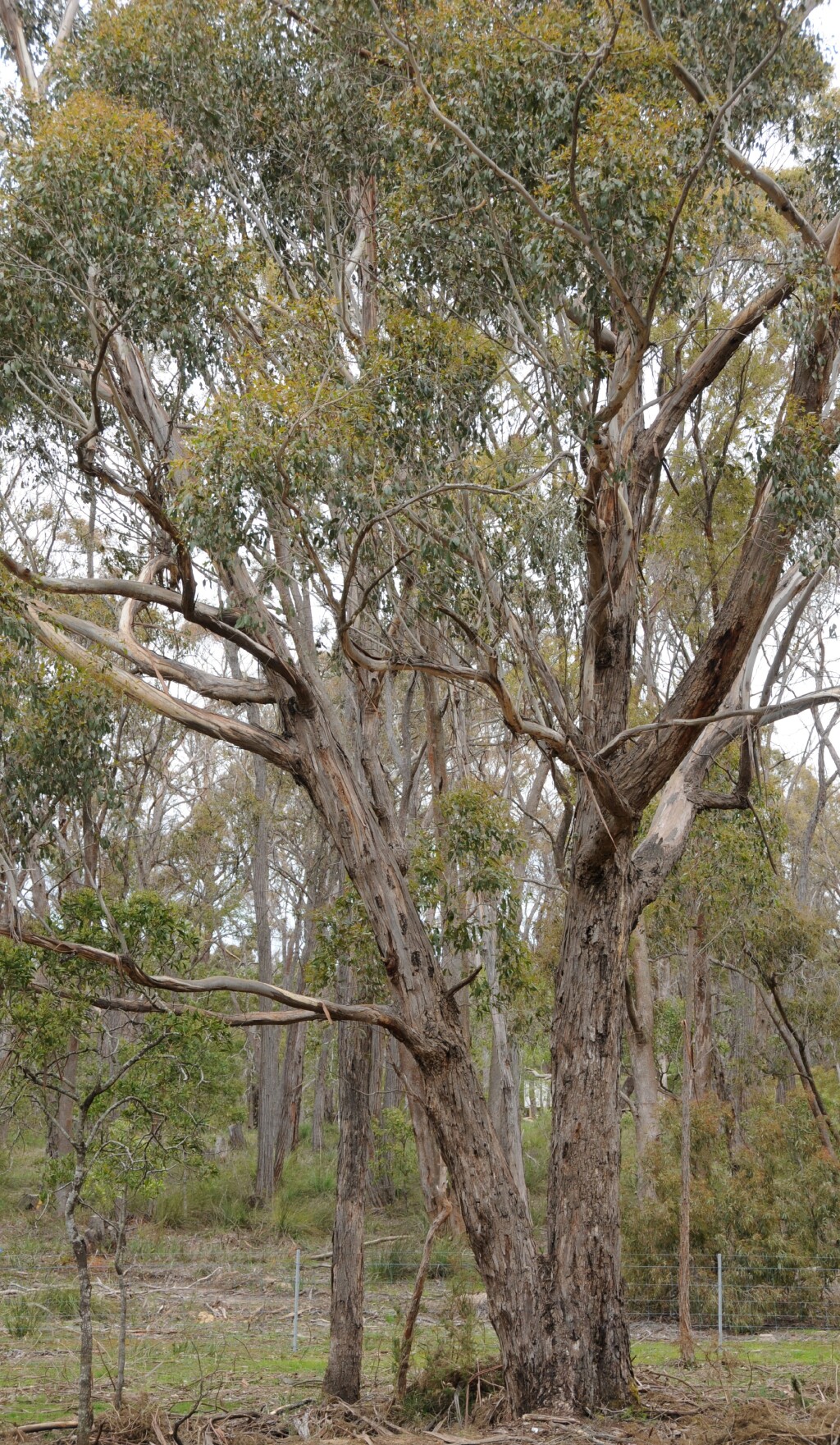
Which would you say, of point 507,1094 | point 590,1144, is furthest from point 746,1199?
point 590,1144

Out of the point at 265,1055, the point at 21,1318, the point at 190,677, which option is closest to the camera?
the point at 190,677

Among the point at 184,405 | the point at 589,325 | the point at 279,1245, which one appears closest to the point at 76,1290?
the point at 279,1245

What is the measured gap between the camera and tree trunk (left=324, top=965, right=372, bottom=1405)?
8.37 m

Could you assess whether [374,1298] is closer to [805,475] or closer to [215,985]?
[215,985]

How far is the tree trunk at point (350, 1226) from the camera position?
329 inches

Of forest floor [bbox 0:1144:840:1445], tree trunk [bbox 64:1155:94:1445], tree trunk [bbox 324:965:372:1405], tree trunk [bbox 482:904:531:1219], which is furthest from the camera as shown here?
tree trunk [bbox 482:904:531:1219]

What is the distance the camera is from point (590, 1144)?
730cm

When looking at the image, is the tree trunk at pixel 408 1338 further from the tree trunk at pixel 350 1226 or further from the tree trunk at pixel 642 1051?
the tree trunk at pixel 642 1051

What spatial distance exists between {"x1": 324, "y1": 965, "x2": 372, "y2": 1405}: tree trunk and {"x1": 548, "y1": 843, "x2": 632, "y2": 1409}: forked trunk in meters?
1.89

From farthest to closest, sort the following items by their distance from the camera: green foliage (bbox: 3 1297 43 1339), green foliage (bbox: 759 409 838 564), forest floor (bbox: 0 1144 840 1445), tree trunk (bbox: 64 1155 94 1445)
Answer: green foliage (bbox: 3 1297 43 1339) → green foliage (bbox: 759 409 838 564) → forest floor (bbox: 0 1144 840 1445) → tree trunk (bbox: 64 1155 94 1445)

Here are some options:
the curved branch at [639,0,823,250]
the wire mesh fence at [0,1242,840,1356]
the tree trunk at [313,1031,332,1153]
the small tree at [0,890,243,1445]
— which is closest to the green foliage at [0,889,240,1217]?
the small tree at [0,890,243,1445]

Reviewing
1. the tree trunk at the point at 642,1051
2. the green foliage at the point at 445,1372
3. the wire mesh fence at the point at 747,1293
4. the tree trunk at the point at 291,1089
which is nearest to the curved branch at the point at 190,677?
the green foliage at the point at 445,1372

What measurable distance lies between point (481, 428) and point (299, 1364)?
301 inches

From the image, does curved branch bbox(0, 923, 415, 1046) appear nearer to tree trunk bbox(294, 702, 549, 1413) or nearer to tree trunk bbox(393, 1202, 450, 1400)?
tree trunk bbox(294, 702, 549, 1413)
